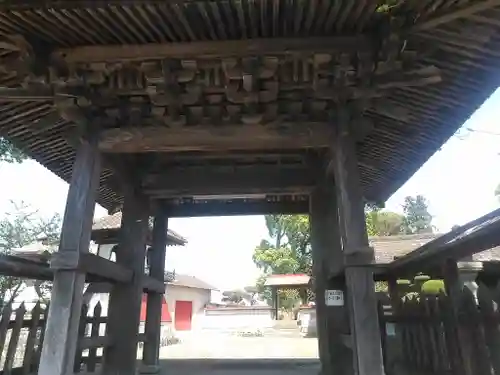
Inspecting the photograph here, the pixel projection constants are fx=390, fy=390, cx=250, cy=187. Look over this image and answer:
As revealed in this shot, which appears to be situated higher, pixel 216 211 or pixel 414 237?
pixel 414 237

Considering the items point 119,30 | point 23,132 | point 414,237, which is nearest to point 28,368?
point 23,132

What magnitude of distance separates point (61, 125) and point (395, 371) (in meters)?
4.59

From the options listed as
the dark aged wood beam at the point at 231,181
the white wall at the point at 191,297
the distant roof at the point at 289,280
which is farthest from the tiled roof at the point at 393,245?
the white wall at the point at 191,297

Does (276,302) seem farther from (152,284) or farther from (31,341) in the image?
(31,341)

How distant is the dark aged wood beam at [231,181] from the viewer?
220 inches

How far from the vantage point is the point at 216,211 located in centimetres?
695

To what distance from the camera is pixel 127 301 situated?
5.23 metres

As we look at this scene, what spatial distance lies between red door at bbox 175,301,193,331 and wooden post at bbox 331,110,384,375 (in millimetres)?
24763

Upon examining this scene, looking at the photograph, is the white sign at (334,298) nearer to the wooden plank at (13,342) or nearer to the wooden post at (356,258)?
the wooden post at (356,258)

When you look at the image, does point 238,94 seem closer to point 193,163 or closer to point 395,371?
point 193,163

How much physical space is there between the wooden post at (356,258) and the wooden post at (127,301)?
307 centimetres

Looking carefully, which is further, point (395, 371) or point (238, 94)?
point (395, 371)

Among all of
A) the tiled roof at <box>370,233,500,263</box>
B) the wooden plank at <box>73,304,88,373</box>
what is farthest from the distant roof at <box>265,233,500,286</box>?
the wooden plank at <box>73,304,88,373</box>

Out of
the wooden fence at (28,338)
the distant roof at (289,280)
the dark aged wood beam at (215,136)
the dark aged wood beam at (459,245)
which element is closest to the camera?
the dark aged wood beam at (459,245)
